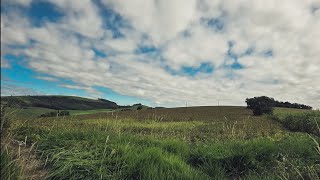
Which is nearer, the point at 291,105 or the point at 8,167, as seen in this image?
the point at 8,167

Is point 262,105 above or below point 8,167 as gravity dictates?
above

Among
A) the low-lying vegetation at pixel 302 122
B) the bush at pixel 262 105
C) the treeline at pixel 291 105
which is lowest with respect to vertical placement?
the low-lying vegetation at pixel 302 122

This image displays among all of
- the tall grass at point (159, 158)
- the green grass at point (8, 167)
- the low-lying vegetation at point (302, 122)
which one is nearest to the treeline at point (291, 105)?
the low-lying vegetation at point (302, 122)

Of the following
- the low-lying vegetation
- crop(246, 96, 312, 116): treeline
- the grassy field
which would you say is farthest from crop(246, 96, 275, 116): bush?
the grassy field

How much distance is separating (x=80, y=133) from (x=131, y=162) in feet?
8.15

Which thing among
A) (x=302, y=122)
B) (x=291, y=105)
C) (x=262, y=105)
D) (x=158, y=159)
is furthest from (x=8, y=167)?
(x=291, y=105)

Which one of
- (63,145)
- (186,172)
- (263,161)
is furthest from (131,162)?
(263,161)

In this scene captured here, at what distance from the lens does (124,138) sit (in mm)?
8867

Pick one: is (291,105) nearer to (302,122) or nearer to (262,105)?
(262,105)

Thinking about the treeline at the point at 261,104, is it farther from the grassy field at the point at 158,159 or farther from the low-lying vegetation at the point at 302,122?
the grassy field at the point at 158,159

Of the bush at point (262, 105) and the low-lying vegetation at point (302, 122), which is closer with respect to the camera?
the low-lying vegetation at point (302, 122)

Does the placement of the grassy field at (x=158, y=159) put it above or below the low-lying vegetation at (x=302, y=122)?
below

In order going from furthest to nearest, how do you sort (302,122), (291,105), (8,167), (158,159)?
(291,105) < (302,122) < (158,159) < (8,167)

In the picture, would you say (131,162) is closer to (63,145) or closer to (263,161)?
(63,145)
